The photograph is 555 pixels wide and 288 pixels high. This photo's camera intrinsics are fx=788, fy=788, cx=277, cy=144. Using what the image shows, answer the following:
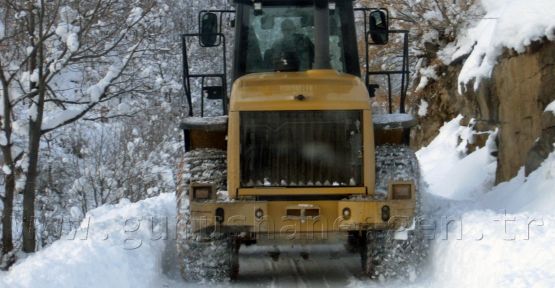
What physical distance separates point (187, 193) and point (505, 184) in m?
6.24

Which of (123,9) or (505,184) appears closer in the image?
(505,184)

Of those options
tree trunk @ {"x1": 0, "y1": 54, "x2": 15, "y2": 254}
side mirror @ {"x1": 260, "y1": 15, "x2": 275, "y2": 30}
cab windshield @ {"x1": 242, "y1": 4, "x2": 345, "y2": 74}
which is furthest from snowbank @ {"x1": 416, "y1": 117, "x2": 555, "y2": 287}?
tree trunk @ {"x1": 0, "y1": 54, "x2": 15, "y2": 254}

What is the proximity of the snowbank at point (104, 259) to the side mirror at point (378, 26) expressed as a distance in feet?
11.3

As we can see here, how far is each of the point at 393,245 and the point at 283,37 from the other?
2781 millimetres

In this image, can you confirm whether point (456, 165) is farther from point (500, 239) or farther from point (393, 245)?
point (500, 239)

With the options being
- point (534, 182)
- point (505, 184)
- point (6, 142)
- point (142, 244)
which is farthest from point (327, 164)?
point (6, 142)

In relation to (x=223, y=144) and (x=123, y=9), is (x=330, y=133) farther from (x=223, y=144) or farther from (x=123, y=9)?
(x=123, y=9)

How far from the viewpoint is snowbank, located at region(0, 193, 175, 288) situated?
21.4 feet

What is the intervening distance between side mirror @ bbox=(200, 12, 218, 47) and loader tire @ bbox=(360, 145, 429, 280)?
7.39 feet

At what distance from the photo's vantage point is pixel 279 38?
923cm

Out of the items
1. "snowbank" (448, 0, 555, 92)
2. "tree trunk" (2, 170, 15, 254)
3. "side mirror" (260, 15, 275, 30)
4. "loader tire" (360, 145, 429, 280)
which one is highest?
"side mirror" (260, 15, 275, 30)

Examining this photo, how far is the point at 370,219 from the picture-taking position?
7.73 meters

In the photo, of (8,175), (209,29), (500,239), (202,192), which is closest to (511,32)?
(209,29)

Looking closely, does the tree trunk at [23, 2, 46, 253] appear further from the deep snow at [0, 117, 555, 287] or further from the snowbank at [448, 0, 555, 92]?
the snowbank at [448, 0, 555, 92]
